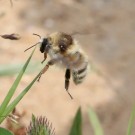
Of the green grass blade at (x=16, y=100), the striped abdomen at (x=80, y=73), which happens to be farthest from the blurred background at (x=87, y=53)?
the green grass blade at (x=16, y=100)

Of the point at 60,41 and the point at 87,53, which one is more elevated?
the point at 60,41

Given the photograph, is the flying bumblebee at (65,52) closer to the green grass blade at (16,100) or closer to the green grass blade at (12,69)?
the green grass blade at (12,69)

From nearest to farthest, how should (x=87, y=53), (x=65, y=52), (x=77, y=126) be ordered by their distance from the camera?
(x=77, y=126)
(x=65, y=52)
(x=87, y=53)

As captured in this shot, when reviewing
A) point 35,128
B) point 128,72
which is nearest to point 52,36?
point 35,128

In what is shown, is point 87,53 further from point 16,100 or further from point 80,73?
point 16,100

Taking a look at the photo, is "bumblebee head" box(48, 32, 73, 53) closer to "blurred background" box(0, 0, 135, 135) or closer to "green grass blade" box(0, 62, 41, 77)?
"green grass blade" box(0, 62, 41, 77)

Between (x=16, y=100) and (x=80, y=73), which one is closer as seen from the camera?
(x=16, y=100)

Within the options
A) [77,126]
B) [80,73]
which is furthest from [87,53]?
[77,126]
